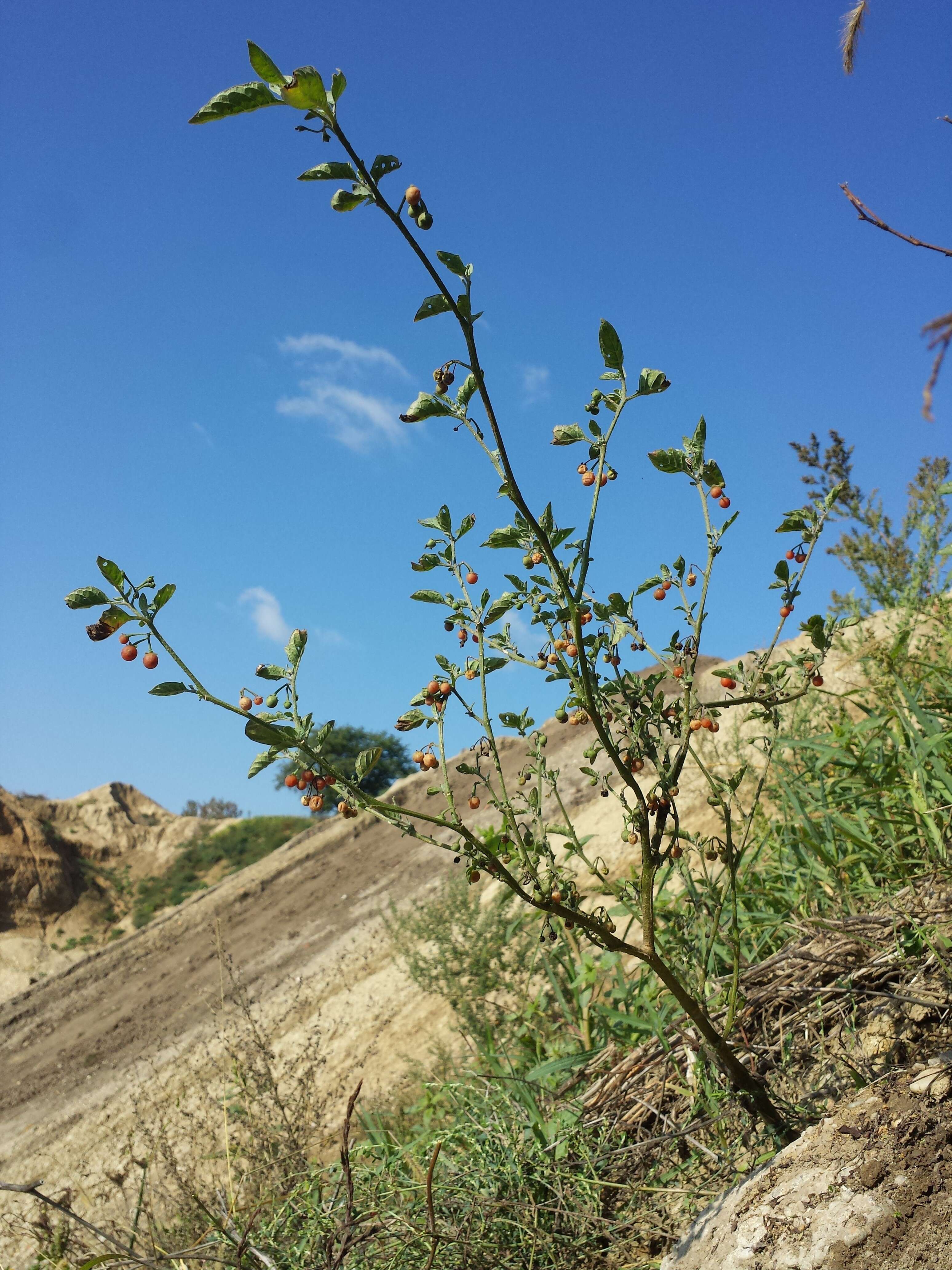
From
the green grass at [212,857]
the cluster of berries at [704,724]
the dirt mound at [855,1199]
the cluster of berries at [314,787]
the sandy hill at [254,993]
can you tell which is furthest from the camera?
the green grass at [212,857]

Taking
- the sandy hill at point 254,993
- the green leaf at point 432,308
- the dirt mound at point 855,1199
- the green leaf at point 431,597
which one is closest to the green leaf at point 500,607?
the green leaf at point 431,597

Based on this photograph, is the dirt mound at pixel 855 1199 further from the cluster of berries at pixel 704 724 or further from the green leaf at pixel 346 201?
the green leaf at pixel 346 201

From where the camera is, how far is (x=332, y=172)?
1079 millimetres

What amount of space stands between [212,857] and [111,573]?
87.7ft

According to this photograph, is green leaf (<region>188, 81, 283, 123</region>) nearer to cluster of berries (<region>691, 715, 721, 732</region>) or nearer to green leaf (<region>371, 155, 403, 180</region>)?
green leaf (<region>371, 155, 403, 180</region>)

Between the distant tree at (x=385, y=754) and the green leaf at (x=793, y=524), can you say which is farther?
the distant tree at (x=385, y=754)

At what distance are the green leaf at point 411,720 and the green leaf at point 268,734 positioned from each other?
27 centimetres

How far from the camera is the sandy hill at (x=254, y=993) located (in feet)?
19.6

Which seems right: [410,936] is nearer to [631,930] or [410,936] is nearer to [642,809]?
[631,930]

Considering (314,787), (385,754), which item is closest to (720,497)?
(314,787)

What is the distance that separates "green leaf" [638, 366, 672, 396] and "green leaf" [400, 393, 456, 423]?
14.0 inches

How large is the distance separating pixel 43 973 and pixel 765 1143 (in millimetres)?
24737

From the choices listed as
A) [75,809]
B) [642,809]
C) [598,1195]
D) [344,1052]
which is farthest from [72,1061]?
[75,809]

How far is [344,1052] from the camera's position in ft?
21.7
